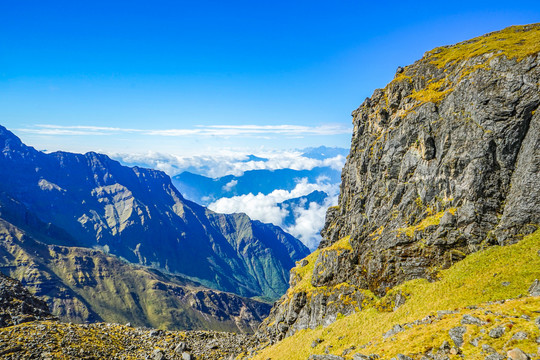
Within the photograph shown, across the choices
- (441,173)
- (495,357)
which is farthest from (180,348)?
(441,173)

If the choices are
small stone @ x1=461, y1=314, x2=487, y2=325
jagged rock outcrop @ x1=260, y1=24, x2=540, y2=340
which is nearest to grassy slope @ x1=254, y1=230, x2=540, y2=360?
small stone @ x1=461, y1=314, x2=487, y2=325

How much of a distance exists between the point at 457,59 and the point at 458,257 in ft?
181

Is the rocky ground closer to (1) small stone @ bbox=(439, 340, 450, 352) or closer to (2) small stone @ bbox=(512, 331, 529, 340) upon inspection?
(1) small stone @ bbox=(439, 340, 450, 352)

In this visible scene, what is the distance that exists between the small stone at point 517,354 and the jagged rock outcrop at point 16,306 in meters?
112

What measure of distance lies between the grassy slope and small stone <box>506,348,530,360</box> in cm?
158

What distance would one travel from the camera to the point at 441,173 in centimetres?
7162

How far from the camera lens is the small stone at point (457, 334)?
33844 millimetres

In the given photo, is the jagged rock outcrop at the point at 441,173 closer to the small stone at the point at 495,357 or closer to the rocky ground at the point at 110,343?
the rocky ground at the point at 110,343

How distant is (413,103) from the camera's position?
284 feet

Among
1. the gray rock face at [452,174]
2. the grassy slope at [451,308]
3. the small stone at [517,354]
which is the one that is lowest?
the grassy slope at [451,308]

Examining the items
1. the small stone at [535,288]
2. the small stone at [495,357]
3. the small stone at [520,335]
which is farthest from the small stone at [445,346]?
the small stone at [535,288]

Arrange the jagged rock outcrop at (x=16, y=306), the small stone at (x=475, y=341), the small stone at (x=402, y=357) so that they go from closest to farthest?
the small stone at (x=475, y=341), the small stone at (x=402, y=357), the jagged rock outcrop at (x=16, y=306)

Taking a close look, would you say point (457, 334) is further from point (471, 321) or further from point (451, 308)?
point (451, 308)

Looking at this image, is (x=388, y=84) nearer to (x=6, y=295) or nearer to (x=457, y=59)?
(x=457, y=59)
